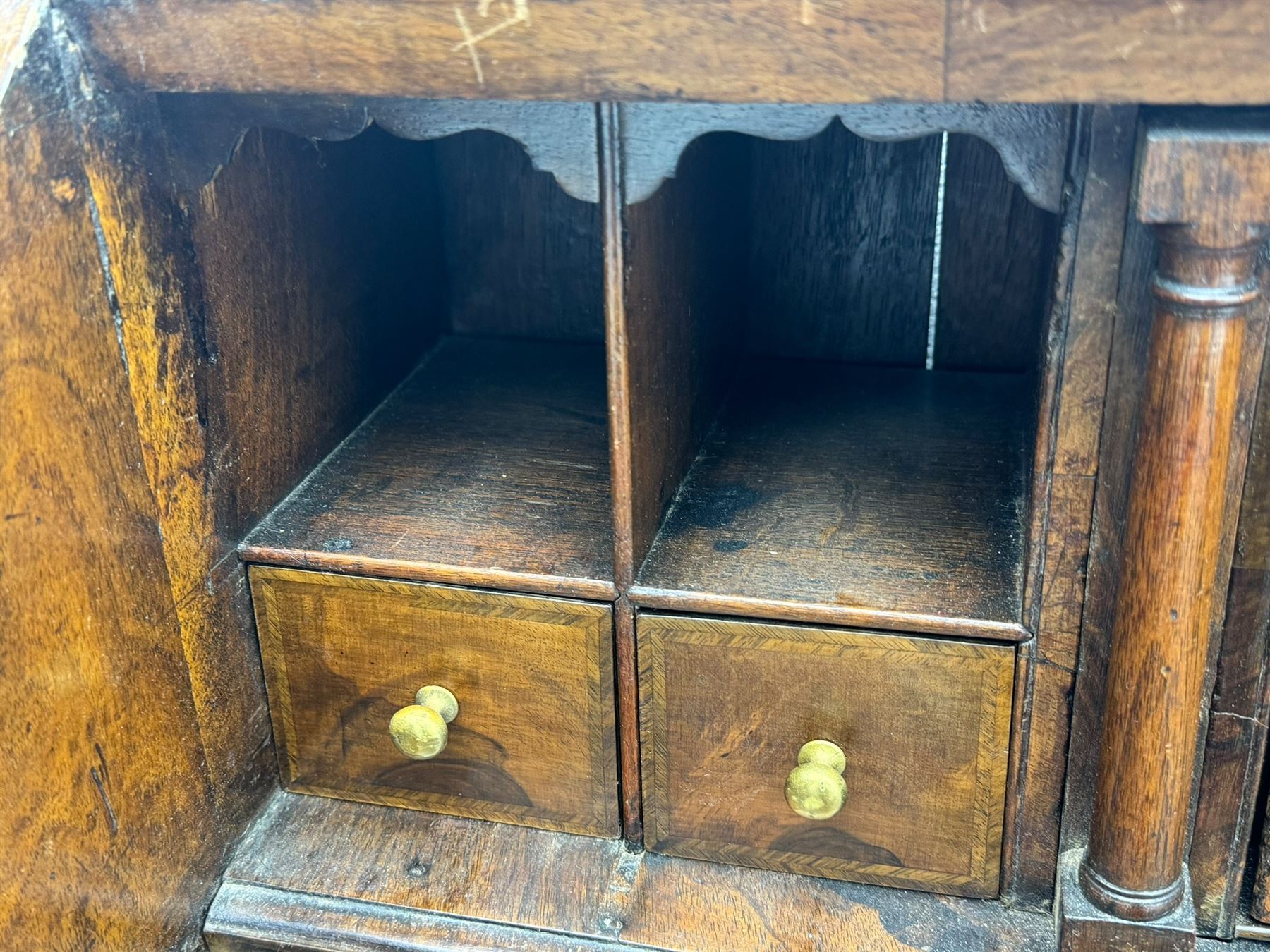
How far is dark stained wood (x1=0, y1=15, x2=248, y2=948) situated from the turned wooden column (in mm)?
623

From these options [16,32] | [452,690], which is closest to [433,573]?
[452,690]

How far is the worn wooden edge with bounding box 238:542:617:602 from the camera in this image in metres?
0.89

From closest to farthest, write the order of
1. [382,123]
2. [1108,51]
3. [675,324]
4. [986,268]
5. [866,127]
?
[1108,51] < [866,127] < [382,123] < [675,324] < [986,268]

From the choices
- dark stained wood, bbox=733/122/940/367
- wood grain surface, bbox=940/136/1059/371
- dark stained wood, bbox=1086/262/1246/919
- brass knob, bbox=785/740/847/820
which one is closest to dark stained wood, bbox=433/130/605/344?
dark stained wood, bbox=733/122/940/367

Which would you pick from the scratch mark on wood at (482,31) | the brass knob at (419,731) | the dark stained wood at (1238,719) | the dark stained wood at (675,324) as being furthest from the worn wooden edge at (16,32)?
the dark stained wood at (1238,719)

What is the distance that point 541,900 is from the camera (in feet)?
3.11

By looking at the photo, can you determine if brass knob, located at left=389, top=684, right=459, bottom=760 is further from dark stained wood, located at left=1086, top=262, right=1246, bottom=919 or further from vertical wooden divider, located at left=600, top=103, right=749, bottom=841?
dark stained wood, located at left=1086, top=262, right=1246, bottom=919

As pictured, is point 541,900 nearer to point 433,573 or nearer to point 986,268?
point 433,573

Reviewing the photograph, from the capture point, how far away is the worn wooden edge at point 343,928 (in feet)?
3.04

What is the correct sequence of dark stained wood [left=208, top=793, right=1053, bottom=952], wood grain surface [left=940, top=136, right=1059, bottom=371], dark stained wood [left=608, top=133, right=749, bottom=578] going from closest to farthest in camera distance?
dark stained wood [left=608, top=133, right=749, bottom=578], dark stained wood [left=208, top=793, right=1053, bottom=952], wood grain surface [left=940, top=136, right=1059, bottom=371]

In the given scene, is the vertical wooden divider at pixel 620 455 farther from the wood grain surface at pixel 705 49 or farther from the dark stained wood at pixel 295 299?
the dark stained wood at pixel 295 299

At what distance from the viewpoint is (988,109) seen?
0.70m

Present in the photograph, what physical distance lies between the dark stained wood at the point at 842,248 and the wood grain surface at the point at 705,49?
1.75ft

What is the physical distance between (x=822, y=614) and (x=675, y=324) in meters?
0.24
